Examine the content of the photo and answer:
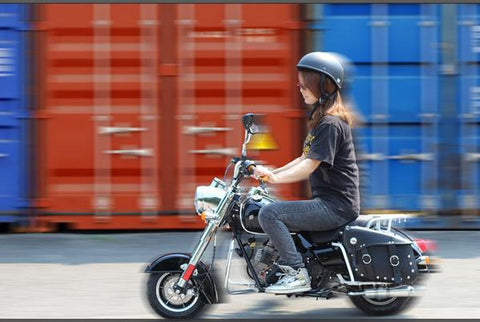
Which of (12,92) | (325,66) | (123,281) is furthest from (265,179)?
(12,92)

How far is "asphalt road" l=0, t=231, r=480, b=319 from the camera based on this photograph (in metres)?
6.51

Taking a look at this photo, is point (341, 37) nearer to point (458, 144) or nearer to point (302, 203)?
point (458, 144)

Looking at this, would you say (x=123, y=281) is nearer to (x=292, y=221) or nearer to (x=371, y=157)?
(x=292, y=221)

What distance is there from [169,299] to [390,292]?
1.39 metres

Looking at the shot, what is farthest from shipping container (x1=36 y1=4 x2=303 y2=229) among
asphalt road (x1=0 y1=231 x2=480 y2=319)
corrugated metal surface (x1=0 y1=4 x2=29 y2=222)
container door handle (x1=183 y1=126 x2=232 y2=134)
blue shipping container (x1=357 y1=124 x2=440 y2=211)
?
blue shipping container (x1=357 y1=124 x2=440 y2=211)

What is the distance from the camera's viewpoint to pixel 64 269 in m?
8.09

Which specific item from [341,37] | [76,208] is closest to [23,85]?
[76,208]

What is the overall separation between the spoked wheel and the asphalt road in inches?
6.6

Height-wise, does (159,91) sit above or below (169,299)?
above

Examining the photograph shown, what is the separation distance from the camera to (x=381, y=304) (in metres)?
6.25

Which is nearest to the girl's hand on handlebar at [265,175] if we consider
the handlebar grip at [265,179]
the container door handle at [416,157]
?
the handlebar grip at [265,179]

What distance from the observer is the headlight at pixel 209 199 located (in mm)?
6039

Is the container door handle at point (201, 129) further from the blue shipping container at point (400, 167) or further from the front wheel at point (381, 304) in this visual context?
the front wheel at point (381, 304)

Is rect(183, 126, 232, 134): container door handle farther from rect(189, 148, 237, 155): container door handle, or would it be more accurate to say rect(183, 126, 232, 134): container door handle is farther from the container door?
the container door
